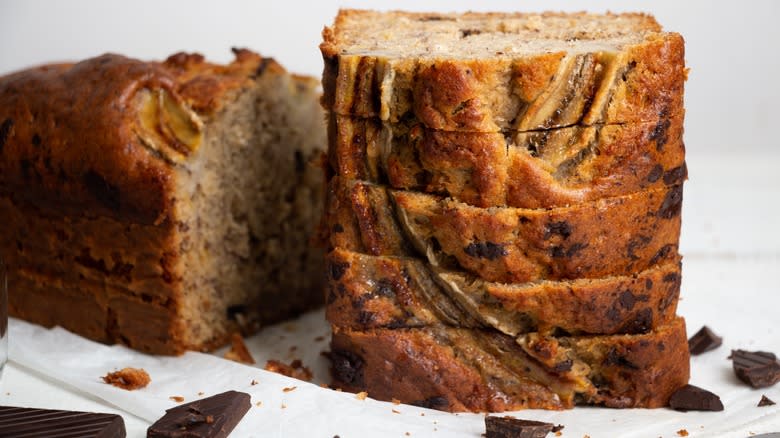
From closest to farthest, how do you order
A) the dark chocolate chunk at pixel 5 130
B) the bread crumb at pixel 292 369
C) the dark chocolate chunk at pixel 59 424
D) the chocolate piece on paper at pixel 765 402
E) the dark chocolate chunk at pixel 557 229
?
the dark chocolate chunk at pixel 59 424 → the dark chocolate chunk at pixel 557 229 → the chocolate piece on paper at pixel 765 402 → the bread crumb at pixel 292 369 → the dark chocolate chunk at pixel 5 130

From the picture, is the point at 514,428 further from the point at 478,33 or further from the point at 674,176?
the point at 478,33

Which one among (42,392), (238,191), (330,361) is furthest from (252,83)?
(42,392)

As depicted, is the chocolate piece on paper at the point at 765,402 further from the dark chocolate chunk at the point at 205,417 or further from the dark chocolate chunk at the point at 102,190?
the dark chocolate chunk at the point at 102,190

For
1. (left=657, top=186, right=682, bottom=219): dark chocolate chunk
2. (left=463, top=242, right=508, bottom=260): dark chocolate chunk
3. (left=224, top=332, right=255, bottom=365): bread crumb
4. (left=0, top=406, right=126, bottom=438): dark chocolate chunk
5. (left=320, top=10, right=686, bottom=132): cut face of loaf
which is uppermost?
(left=320, top=10, right=686, bottom=132): cut face of loaf

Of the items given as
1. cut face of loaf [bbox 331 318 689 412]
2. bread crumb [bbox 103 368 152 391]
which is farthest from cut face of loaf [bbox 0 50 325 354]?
cut face of loaf [bbox 331 318 689 412]

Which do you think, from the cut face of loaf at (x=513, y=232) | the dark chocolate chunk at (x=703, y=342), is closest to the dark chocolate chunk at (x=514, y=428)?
the cut face of loaf at (x=513, y=232)

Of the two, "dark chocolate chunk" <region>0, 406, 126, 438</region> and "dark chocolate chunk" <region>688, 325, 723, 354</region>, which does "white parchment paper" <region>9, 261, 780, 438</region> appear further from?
"dark chocolate chunk" <region>0, 406, 126, 438</region>
